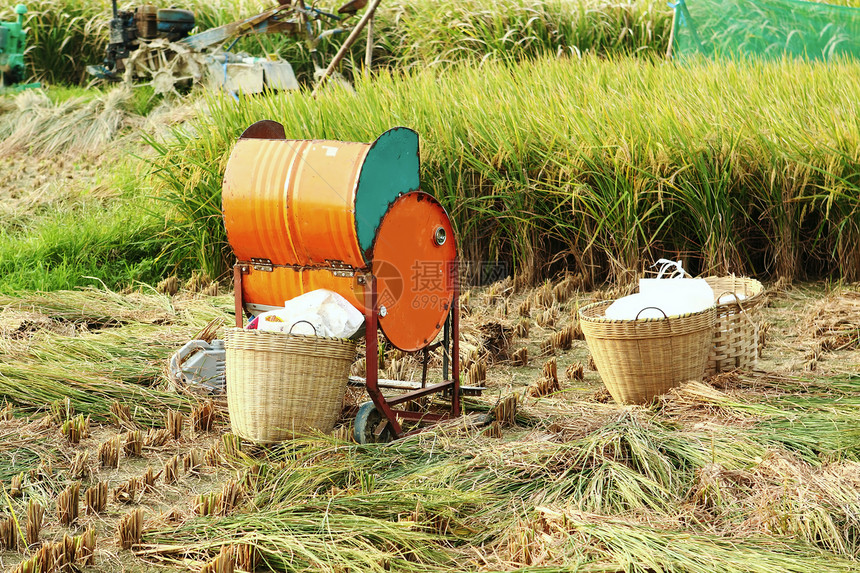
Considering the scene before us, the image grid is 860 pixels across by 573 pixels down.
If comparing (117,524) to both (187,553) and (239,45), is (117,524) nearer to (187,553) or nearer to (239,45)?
(187,553)

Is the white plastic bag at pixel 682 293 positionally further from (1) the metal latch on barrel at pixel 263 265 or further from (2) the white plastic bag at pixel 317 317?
(1) the metal latch on barrel at pixel 263 265

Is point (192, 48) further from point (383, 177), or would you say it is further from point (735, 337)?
point (735, 337)

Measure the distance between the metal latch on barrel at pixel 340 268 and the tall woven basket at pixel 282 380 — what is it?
10.8 inches

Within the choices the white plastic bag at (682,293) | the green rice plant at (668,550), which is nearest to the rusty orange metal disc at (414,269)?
the white plastic bag at (682,293)

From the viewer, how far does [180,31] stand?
10.6m

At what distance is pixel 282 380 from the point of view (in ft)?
11.9

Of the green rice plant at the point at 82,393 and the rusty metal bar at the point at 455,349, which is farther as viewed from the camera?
the green rice plant at the point at 82,393

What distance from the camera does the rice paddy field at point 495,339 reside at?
2953 millimetres

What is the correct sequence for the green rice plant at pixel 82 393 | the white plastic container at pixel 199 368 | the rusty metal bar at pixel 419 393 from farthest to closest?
the white plastic container at pixel 199 368, the green rice plant at pixel 82 393, the rusty metal bar at pixel 419 393

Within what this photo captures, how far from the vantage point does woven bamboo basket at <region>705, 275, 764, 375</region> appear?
4.55 m

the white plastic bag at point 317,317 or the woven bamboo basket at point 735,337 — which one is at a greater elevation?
the white plastic bag at point 317,317

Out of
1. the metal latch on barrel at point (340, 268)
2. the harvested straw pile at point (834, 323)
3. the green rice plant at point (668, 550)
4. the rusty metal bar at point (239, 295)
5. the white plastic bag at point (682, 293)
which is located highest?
the metal latch on barrel at point (340, 268)

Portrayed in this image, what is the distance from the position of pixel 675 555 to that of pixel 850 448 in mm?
1148

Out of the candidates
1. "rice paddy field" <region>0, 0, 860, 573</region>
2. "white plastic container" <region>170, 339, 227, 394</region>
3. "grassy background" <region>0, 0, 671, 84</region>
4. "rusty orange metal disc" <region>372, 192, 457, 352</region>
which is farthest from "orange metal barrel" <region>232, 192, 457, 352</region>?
"grassy background" <region>0, 0, 671, 84</region>
